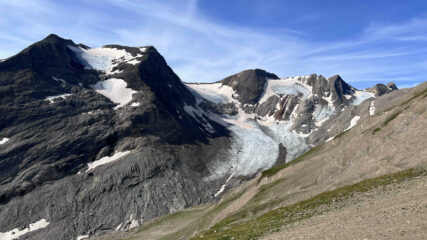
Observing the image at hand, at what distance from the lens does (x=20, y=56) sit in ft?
505

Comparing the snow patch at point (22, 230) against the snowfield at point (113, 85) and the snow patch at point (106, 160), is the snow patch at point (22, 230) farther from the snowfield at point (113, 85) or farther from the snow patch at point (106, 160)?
the snowfield at point (113, 85)

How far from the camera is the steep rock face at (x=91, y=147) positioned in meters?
104

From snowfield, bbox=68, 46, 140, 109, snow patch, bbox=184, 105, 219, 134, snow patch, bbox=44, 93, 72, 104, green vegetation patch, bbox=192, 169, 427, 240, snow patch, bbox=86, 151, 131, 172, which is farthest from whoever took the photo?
snow patch, bbox=184, 105, 219, 134

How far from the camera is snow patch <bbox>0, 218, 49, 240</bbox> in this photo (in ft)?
307

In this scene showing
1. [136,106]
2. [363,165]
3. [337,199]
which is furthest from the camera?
[136,106]

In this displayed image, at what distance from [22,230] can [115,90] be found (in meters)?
86.4

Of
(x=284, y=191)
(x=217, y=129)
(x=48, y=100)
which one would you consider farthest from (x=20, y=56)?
(x=284, y=191)

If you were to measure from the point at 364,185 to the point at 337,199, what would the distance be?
4067 mm

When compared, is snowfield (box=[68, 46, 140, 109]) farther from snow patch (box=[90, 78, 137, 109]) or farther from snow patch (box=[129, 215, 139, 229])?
snow patch (box=[129, 215, 139, 229])

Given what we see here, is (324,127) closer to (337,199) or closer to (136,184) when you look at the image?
(136,184)

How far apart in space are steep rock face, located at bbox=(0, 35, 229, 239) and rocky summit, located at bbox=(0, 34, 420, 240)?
15.4 inches

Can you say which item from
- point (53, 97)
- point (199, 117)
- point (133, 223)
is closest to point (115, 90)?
point (53, 97)

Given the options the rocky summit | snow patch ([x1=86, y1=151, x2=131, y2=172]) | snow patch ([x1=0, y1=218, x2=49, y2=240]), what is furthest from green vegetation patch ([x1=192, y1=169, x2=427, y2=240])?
snow patch ([x1=86, y1=151, x2=131, y2=172])

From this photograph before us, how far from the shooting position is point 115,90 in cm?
16825
